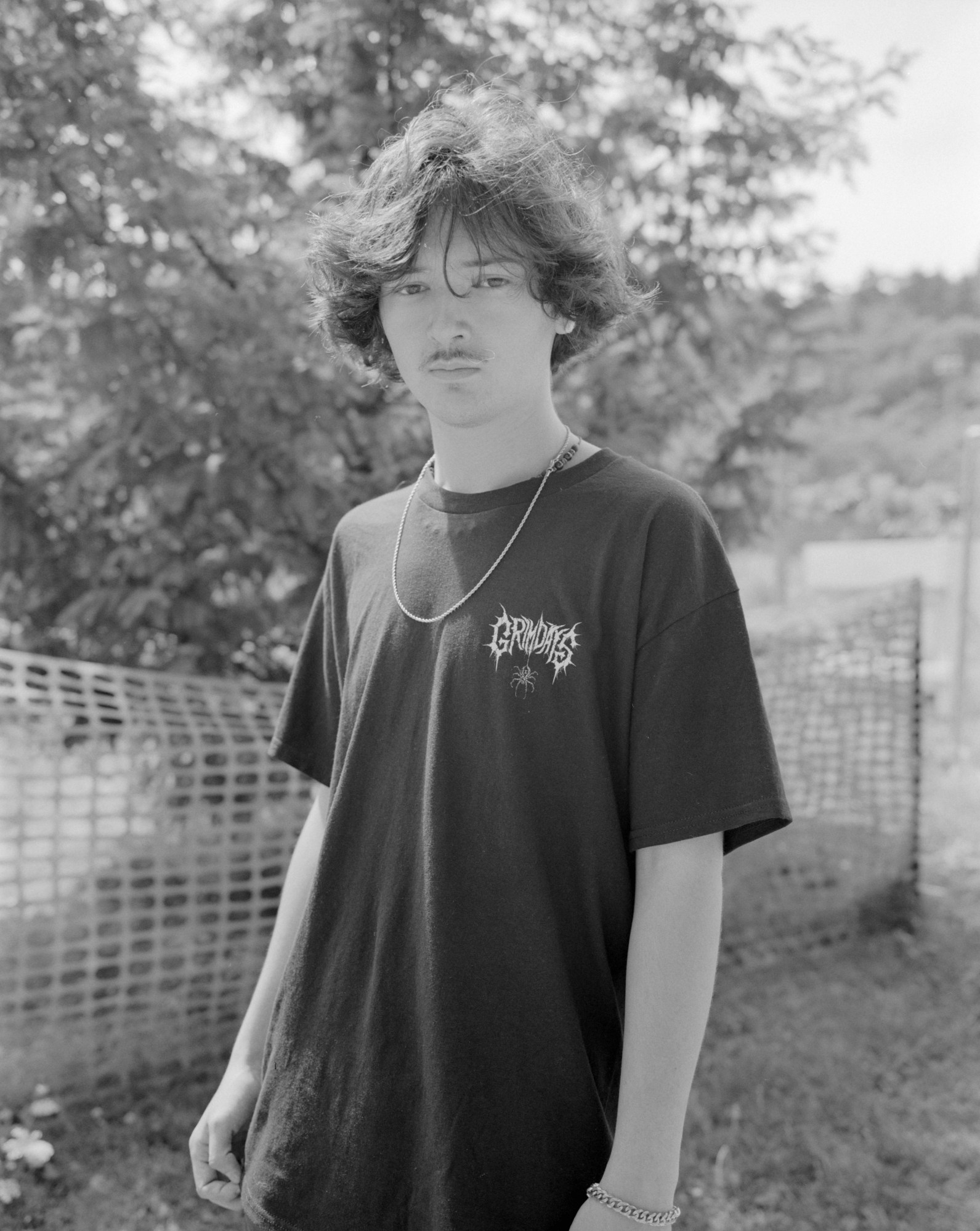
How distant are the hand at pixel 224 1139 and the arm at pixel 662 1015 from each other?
1.75 ft

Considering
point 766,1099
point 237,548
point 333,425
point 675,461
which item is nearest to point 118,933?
point 237,548

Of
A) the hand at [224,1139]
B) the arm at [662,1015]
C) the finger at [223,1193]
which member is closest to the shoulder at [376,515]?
the arm at [662,1015]

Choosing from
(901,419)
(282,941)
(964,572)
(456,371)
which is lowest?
(282,941)

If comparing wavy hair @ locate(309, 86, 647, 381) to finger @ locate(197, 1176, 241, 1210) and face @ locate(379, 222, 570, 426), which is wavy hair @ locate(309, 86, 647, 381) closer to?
face @ locate(379, 222, 570, 426)

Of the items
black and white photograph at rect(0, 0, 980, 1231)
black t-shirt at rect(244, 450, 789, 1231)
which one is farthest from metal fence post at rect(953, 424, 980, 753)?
black t-shirt at rect(244, 450, 789, 1231)

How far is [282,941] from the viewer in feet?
4.91

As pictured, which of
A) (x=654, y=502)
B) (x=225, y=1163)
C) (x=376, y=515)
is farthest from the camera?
(x=376, y=515)

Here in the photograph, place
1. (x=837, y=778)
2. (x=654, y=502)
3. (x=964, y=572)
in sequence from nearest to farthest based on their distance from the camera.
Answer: (x=654, y=502) < (x=837, y=778) < (x=964, y=572)

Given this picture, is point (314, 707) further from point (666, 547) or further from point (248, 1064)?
point (666, 547)

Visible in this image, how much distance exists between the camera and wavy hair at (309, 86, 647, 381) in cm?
127

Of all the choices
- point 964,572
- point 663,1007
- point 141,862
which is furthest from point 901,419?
point 663,1007

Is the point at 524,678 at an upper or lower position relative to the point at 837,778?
upper

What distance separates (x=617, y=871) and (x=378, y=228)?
79cm

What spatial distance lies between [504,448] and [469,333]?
0.14 meters
